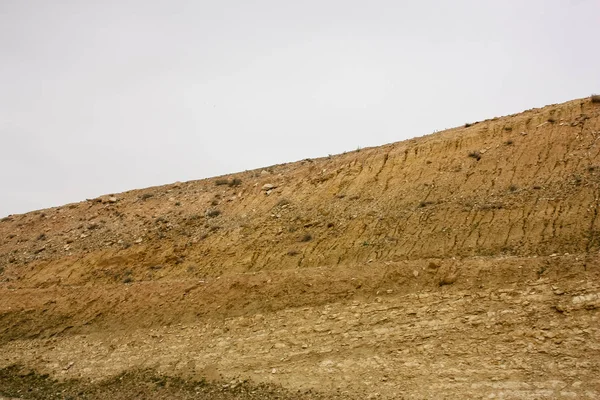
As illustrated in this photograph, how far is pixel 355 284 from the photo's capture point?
1191 cm

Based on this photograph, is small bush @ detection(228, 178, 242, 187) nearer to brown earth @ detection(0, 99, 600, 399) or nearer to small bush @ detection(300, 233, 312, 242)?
brown earth @ detection(0, 99, 600, 399)

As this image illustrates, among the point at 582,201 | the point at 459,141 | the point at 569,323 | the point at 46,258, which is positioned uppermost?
the point at 459,141

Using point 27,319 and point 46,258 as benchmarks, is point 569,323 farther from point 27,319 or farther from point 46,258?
point 46,258

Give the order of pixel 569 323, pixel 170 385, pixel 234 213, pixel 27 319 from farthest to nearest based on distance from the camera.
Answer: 1. pixel 234 213
2. pixel 27 319
3. pixel 170 385
4. pixel 569 323

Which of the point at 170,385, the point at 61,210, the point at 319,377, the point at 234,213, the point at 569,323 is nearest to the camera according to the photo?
the point at 569,323

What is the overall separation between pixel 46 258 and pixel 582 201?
19655 mm

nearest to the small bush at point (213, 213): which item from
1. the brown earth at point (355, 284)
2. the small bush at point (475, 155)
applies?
the brown earth at point (355, 284)

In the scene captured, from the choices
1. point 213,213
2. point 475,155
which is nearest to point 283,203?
point 213,213

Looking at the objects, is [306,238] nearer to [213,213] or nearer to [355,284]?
[355,284]

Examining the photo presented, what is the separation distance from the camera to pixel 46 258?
19.8 metres

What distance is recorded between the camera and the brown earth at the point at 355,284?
30.2 feet

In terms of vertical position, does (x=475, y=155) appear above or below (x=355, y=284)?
above

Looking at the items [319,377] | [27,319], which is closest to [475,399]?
[319,377]

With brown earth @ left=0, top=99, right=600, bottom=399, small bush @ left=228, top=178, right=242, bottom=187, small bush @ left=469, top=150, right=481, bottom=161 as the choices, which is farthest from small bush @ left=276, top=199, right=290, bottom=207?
small bush @ left=469, top=150, right=481, bottom=161
